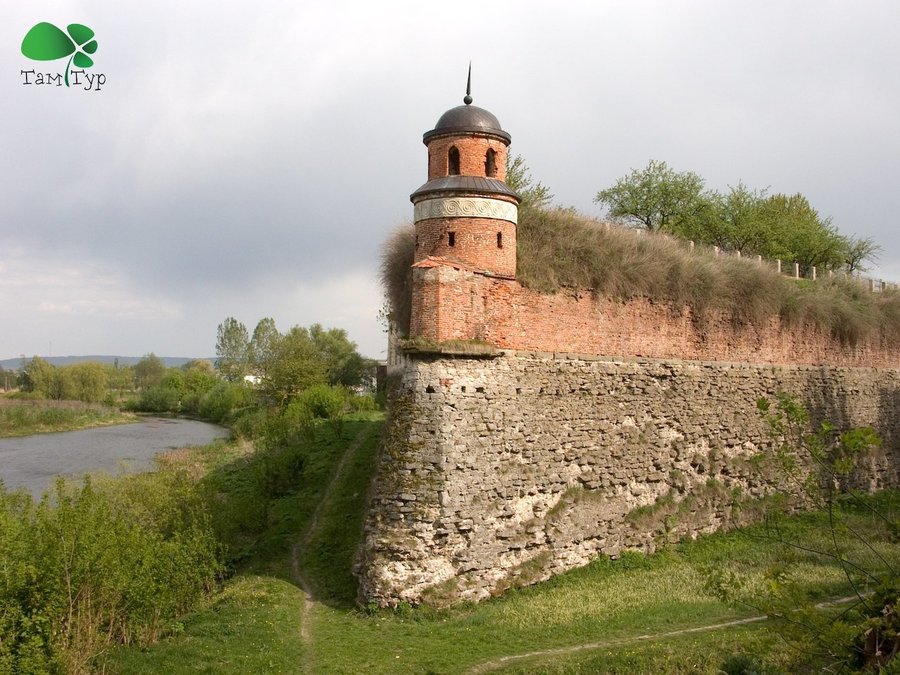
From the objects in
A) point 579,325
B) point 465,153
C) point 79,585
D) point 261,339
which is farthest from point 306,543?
point 261,339

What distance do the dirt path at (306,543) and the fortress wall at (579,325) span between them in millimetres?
4969

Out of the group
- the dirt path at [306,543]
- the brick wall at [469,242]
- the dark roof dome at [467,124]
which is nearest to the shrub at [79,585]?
the dirt path at [306,543]

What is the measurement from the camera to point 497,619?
11.9 meters

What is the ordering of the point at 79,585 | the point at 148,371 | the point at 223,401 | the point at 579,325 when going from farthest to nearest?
the point at 148,371 → the point at 223,401 → the point at 579,325 → the point at 79,585

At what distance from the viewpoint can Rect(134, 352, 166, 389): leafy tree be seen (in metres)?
85.8

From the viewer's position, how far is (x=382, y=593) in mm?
12258

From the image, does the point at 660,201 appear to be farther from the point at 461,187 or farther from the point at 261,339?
the point at 261,339

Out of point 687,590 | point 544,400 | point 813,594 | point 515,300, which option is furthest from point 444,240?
point 813,594

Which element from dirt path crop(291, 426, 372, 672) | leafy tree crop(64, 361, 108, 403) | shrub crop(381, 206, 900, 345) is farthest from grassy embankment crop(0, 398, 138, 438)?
shrub crop(381, 206, 900, 345)

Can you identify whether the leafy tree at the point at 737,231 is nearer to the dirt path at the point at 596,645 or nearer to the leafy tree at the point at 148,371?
the dirt path at the point at 596,645

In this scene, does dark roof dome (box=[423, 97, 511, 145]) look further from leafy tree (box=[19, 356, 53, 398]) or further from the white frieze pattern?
leafy tree (box=[19, 356, 53, 398])

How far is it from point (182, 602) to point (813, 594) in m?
11.0

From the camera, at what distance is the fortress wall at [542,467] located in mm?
12492

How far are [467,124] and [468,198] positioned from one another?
1.52m
